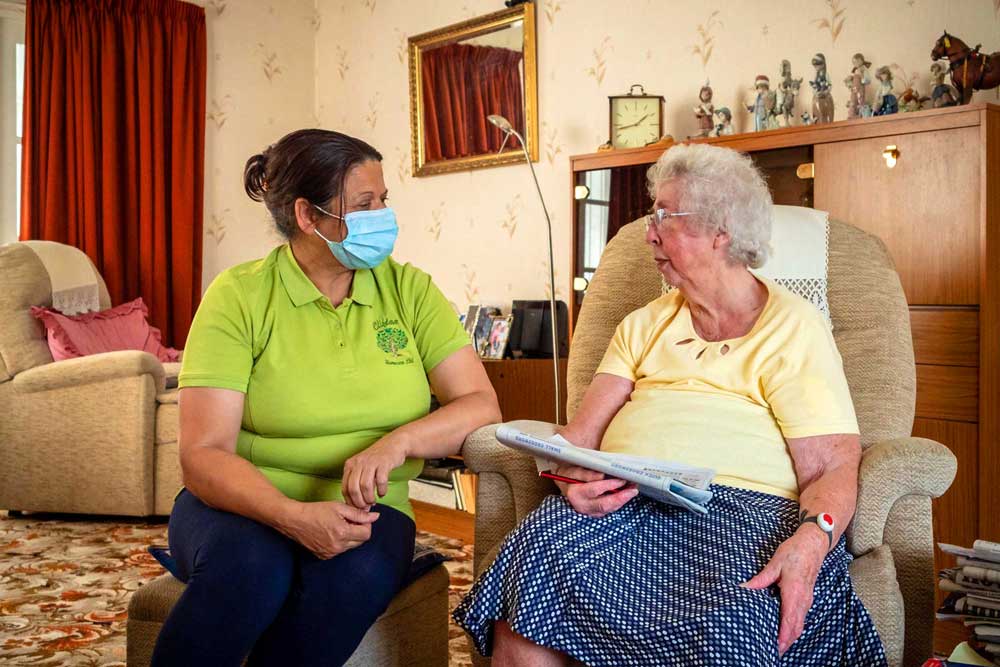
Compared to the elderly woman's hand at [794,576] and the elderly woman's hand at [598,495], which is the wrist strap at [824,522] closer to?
the elderly woman's hand at [794,576]

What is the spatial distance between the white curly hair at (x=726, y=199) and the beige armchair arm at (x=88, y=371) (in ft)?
7.78

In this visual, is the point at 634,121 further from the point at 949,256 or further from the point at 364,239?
the point at 364,239

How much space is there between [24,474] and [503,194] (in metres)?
2.17

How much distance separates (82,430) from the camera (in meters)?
3.53

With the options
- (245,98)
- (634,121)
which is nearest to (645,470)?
(634,121)

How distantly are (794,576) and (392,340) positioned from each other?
29.9 inches

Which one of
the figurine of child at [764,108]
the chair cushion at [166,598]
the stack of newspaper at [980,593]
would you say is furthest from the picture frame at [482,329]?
the stack of newspaper at [980,593]

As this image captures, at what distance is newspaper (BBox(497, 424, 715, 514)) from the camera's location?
1384 mm

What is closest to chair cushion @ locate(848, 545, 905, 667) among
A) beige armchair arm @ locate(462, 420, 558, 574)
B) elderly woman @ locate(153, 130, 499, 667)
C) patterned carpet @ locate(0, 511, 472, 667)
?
beige armchair arm @ locate(462, 420, 558, 574)

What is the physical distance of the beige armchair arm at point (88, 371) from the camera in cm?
351

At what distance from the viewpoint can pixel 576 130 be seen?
3.97m

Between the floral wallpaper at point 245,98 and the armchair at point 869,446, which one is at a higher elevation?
the floral wallpaper at point 245,98

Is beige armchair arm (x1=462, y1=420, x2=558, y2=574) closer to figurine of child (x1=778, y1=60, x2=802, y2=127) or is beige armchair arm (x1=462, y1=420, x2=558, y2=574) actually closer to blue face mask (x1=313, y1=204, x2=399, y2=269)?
blue face mask (x1=313, y1=204, x2=399, y2=269)

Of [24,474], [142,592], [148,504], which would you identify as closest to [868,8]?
[142,592]
